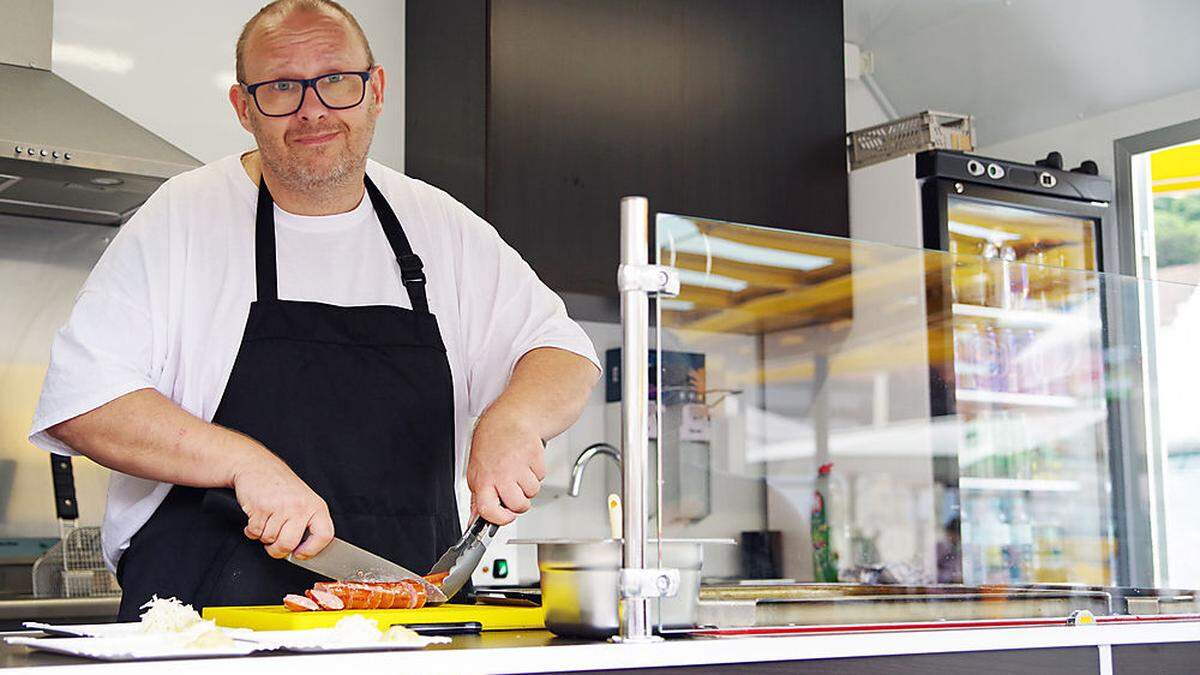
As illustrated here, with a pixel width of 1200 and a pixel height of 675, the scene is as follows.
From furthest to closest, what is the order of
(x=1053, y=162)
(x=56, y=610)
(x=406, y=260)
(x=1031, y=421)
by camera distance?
1. (x=1053, y=162)
2. (x=56, y=610)
3. (x=1031, y=421)
4. (x=406, y=260)

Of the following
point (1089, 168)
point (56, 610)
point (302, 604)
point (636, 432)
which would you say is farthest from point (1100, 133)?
point (302, 604)

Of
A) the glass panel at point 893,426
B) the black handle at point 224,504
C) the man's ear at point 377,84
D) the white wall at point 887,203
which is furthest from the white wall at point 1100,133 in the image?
the black handle at point 224,504

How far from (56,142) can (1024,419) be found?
1.76 metres

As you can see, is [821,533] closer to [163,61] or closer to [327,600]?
[163,61]

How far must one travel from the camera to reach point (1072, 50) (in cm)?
394

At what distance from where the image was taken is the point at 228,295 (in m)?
1.83

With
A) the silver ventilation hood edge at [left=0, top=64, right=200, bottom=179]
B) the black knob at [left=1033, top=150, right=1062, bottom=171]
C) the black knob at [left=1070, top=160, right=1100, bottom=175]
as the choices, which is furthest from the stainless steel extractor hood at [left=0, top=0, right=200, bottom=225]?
the black knob at [left=1070, top=160, right=1100, bottom=175]

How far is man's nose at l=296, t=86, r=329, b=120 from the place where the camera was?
1.87 meters

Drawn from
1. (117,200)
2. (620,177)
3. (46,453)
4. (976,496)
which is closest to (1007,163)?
(620,177)

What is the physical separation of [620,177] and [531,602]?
2036 millimetres

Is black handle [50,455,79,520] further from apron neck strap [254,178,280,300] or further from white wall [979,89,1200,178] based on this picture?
white wall [979,89,1200,178]

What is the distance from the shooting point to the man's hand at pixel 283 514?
146 centimetres

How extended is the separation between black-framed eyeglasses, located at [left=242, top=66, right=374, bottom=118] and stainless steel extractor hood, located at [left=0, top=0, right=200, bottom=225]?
93cm

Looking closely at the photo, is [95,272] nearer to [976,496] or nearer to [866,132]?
[976,496]
